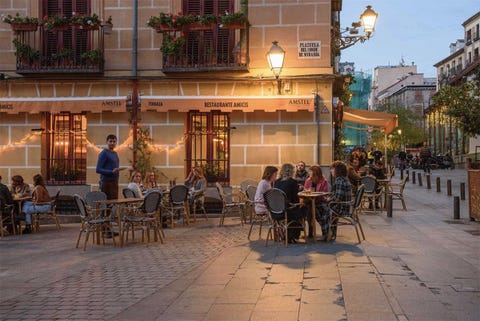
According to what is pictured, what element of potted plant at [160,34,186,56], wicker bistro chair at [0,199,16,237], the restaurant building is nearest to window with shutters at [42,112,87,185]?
the restaurant building

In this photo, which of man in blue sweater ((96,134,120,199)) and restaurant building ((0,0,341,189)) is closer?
man in blue sweater ((96,134,120,199))

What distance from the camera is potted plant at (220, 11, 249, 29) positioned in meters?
14.8

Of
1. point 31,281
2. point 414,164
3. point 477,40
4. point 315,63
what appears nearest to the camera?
point 31,281

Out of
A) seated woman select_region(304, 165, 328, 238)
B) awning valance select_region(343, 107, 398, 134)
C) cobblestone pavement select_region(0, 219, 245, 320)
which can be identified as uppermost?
awning valance select_region(343, 107, 398, 134)

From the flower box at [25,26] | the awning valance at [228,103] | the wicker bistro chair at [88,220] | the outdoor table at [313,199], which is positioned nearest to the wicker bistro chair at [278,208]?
the outdoor table at [313,199]

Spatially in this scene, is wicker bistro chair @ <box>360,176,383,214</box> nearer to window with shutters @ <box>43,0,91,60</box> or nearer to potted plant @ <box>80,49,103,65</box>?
potted plant @ <box>80,49,103,65</box>

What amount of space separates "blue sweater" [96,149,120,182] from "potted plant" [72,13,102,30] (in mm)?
5435

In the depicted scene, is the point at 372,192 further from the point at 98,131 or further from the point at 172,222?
the point at 98,131

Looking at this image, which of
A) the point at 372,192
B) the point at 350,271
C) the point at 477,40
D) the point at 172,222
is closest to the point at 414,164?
the point at 477,40

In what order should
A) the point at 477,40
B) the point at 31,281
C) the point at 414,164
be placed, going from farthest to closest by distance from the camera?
the point at 477,40
the point at 414,164
the point at 31,281

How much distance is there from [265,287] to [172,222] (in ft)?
22.0

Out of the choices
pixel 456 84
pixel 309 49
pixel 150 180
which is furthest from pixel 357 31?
pixel 456 84

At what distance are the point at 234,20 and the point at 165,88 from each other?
97.0 inches

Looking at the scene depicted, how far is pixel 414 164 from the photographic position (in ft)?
166
